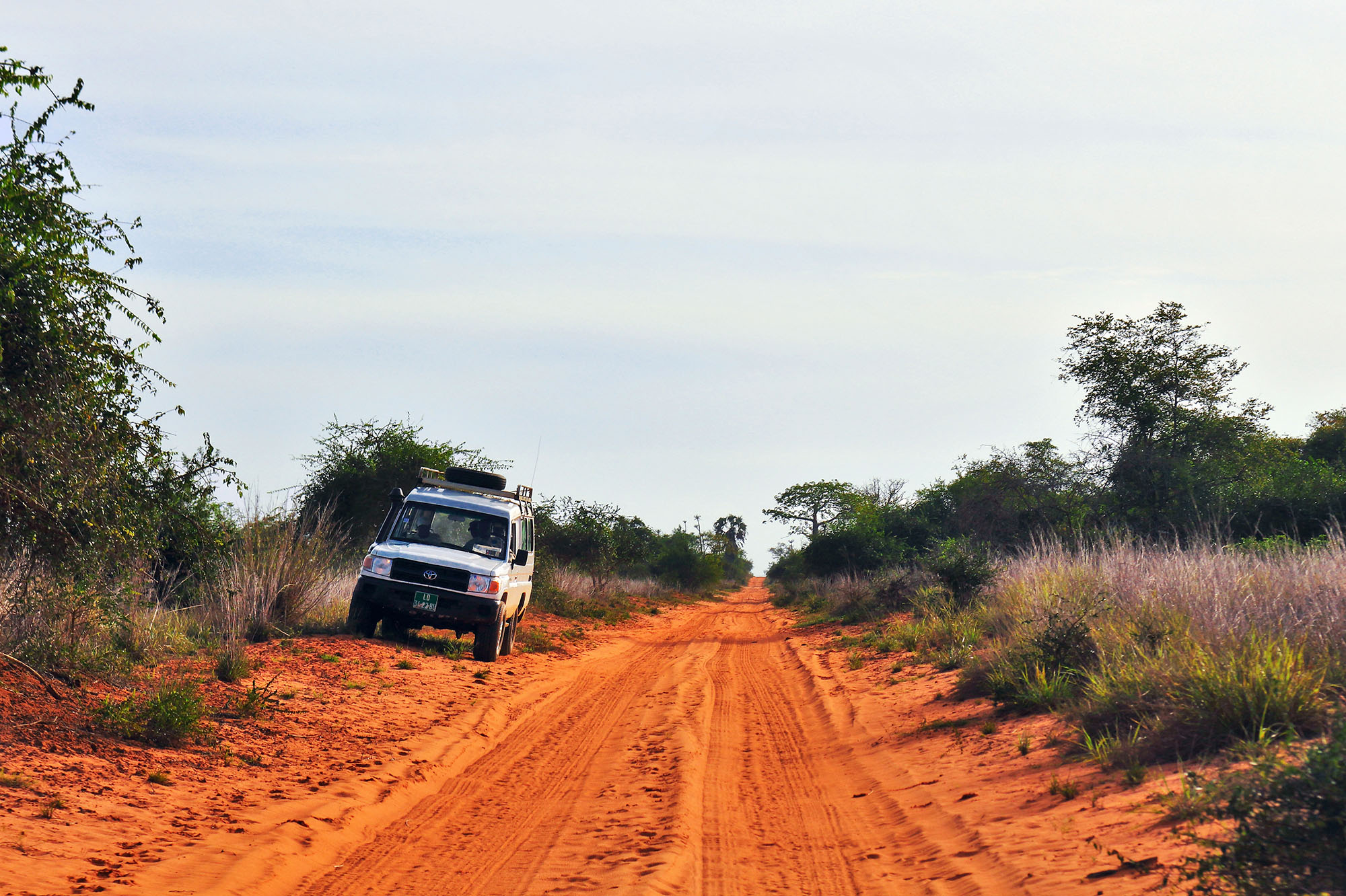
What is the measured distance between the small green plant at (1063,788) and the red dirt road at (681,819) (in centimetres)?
8

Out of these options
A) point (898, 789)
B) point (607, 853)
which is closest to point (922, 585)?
point (898, 789)

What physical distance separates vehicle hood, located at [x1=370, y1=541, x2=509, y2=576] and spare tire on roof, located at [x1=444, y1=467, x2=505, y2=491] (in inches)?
65.5

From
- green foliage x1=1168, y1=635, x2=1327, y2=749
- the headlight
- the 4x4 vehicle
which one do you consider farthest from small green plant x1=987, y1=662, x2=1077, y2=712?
the 4x4 vehicle

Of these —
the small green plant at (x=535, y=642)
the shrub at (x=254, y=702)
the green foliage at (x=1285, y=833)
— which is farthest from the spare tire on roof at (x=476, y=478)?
the green foliage at (x=1285, y=833)

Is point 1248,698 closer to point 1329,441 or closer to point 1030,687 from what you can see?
point 1030,687

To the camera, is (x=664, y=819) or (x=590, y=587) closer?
(x=664, y=819)

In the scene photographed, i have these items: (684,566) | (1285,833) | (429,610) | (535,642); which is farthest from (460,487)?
(684,566)

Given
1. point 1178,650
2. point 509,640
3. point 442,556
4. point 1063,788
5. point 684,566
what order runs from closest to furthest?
1. point 1063,788
2. point 1178,650
3. point 442,556
4. point 509,640
5. point 684,566

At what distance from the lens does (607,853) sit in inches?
210

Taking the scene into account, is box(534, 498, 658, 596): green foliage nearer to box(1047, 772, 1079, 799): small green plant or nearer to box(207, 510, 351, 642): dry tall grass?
box(207, 510, 351, 642): dry tall grass

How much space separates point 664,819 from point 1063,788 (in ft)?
8.81

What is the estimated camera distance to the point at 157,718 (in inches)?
288

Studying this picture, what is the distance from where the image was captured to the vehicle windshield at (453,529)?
1454cm

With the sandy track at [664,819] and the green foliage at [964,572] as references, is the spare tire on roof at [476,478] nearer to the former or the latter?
the sandy track at [664,819]
